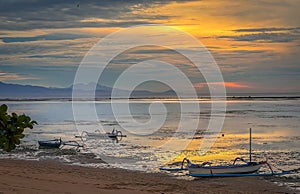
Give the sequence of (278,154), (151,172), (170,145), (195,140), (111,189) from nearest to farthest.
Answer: (111,189) → (151,172) → (278,154) → (170,145) → (195,140)

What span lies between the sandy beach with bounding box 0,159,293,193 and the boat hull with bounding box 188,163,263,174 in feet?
1.44

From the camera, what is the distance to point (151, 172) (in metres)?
23.2

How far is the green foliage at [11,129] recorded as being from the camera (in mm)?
5871

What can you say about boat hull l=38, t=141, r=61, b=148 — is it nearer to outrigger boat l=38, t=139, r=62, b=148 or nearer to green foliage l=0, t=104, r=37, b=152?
outrigger boat l=38, t=139, r=62, b=148

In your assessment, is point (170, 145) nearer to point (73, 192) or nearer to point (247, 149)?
point (247, 149)

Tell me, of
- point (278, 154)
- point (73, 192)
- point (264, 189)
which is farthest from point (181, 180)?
point (278, 154)

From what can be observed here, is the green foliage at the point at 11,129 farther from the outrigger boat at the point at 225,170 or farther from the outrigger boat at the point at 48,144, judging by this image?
the outrigger boat at the point at 48,144

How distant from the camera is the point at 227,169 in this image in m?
22.0

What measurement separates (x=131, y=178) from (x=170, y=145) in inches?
553

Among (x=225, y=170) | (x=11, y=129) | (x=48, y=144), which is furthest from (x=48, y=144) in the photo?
(x=11, y=129)

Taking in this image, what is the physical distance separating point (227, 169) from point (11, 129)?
56.9ft

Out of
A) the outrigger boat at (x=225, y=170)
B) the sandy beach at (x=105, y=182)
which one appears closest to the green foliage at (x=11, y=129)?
the sandy beach at (x=105, y=182)

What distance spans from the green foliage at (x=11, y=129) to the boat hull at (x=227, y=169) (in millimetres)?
16327

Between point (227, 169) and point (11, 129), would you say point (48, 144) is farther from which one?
point (11, 129)
